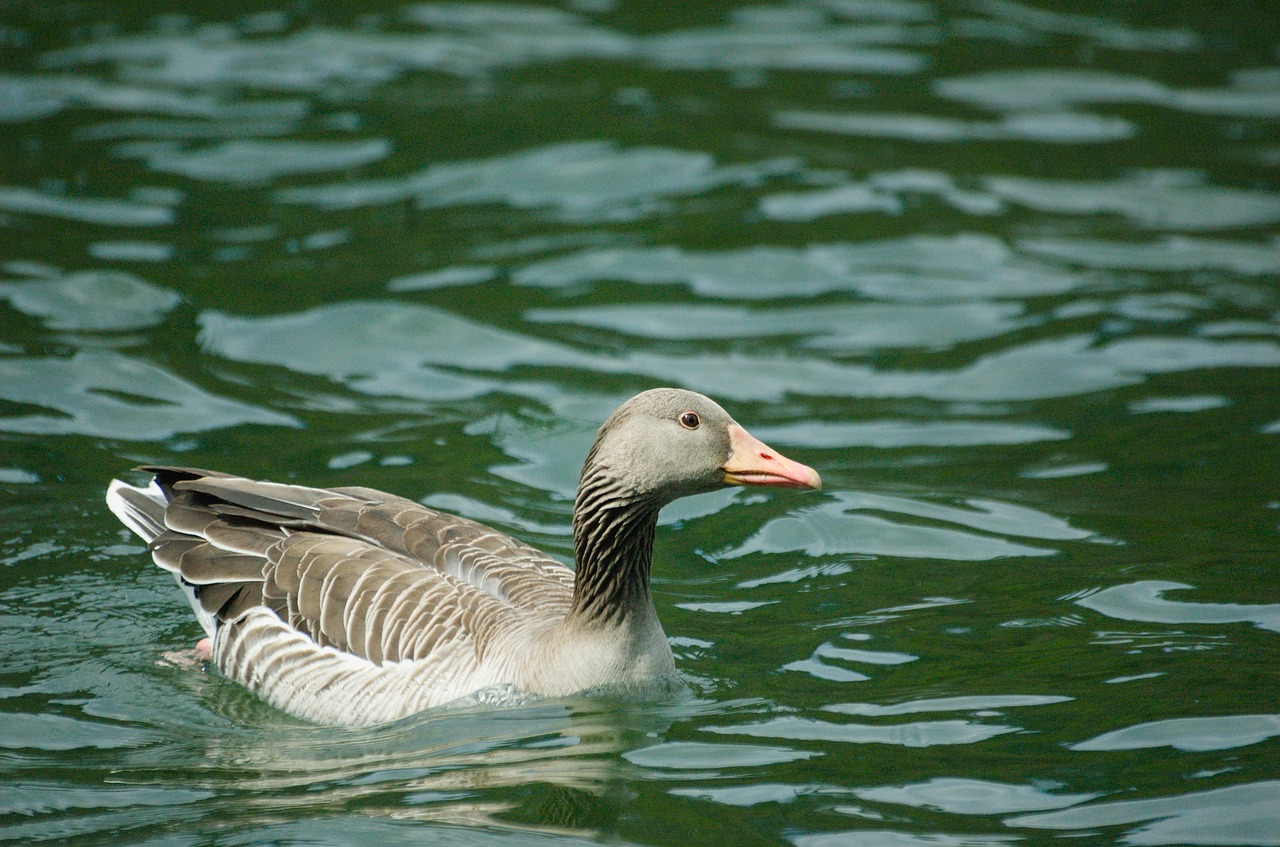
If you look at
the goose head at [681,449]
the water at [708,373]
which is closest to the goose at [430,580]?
the goose head at [681,449]

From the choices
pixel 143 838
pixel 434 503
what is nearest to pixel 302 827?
pixel 143 838

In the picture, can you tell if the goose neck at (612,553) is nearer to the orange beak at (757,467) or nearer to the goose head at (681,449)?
the goose head at (681,449)

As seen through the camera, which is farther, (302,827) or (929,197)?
(929,197)

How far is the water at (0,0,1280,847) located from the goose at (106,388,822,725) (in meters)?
0.22

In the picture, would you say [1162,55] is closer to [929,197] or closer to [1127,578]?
[929,197]

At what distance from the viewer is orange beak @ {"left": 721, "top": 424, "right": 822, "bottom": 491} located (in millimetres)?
6824

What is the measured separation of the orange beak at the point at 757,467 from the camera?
6.82 metres

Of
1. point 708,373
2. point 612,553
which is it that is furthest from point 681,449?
point 708,373

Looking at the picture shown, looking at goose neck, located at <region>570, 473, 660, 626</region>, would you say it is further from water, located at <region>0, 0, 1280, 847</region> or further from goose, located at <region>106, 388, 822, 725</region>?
water, located at <region>0, 0, 1280, 847</region>

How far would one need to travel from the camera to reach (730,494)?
33.9 feet

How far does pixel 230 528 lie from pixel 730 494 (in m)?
3.69

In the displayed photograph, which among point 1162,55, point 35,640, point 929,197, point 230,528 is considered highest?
point 1162,55

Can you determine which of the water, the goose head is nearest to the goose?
the goose head

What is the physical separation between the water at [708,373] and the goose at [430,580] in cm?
22
